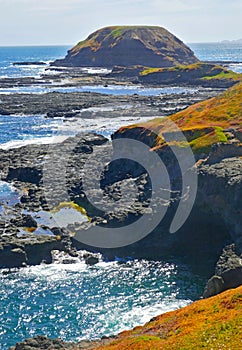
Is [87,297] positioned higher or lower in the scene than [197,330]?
lower

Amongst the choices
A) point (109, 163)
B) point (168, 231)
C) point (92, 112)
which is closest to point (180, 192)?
point (168, 231)

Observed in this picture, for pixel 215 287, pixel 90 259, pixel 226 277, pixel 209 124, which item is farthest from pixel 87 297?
pixel 209 124

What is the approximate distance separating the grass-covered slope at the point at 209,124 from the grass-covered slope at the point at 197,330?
127 ft

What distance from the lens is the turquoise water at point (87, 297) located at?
1673 inches

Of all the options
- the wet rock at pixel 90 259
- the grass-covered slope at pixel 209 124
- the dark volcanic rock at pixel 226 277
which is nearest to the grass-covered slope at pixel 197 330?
the dark volcanic rock at pixel 226 277

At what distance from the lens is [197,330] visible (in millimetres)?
30219

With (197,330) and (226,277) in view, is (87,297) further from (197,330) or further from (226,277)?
(197,330)

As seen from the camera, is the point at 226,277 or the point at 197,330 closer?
the point at 197,330

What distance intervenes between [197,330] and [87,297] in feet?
62.4

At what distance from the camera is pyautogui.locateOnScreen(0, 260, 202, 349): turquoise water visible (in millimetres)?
42500

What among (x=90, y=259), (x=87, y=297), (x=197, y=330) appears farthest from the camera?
(x=90, y=259)

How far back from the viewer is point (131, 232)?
59844 mm

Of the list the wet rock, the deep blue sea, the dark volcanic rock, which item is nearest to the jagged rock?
the dark volcanic rock

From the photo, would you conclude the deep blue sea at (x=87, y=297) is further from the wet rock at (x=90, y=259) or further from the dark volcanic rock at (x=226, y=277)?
the dark volcanic rock at (x=226, y=277)
